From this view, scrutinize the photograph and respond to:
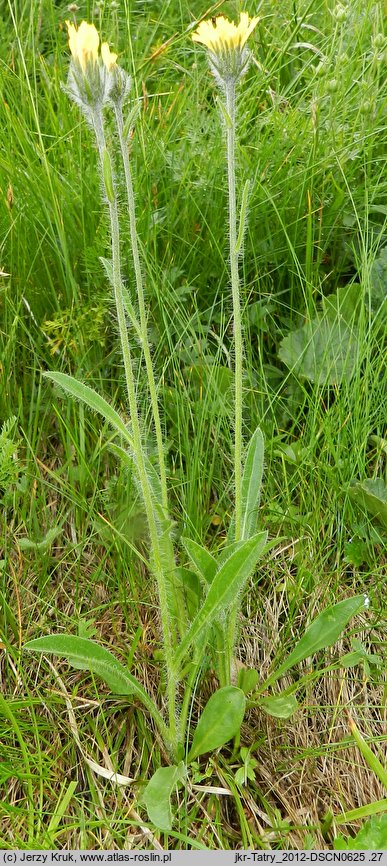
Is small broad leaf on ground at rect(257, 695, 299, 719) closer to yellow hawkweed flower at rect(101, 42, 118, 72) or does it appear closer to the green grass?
the green grass

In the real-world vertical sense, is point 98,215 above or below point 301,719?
above

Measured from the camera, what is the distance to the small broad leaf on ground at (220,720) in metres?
1.68

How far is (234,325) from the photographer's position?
1.54 meters

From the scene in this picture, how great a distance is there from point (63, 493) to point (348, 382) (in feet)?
2.61

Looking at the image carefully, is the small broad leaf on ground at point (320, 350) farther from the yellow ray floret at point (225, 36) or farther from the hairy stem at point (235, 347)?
the yellow ray floret at point (225, 36)

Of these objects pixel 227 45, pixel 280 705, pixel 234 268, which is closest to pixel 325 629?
pixel 280 705

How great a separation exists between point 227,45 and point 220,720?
4.24 feet

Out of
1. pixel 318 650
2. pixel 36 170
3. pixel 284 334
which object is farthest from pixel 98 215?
pixel 318 650

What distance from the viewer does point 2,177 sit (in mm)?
2496

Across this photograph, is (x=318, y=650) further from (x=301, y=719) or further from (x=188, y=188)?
(x=188, y=188)

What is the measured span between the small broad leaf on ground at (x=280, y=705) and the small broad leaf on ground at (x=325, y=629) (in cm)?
4

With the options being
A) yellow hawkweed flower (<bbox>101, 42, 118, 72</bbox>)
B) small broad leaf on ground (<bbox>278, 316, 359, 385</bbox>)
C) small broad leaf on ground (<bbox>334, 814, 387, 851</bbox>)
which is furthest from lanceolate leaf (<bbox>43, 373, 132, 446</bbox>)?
small broad leaf on ground (<bbox>334, 814, 387, 851</bbox>)

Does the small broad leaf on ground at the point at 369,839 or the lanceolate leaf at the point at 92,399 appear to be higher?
the lanceolate leaf at the point at 92,399

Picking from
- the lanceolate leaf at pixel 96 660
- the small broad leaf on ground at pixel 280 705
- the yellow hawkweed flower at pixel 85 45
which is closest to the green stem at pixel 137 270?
the yellow hawkweed flower at pixel 85 45
